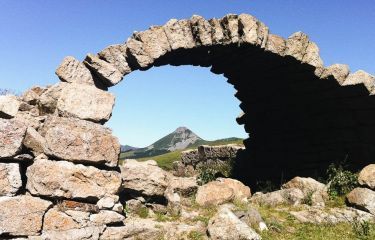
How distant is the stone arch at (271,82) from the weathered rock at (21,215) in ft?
4.96

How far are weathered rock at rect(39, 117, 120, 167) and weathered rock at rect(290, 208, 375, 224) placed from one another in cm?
400

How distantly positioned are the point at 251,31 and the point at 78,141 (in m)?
4.41

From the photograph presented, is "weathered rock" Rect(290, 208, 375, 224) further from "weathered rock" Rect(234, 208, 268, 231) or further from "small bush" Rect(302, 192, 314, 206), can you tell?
"weathered rock" Rect(234, 208, 268, 231)

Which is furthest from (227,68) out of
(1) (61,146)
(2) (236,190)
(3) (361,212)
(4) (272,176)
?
(1) (61,146)

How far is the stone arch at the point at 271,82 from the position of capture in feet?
24.5

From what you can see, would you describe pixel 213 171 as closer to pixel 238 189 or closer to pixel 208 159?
pixel 238 189

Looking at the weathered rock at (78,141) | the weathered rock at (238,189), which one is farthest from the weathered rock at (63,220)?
the weathered rock at (238,189)

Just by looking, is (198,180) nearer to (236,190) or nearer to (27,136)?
(236,190)

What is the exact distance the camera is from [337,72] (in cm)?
892

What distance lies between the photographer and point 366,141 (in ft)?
32.3

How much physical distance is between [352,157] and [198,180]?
4253 mm

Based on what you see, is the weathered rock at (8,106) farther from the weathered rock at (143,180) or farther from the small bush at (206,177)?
the small bush at (206,177)

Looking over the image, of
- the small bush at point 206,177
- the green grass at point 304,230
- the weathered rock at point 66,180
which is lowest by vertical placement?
the green grass at point 304,230

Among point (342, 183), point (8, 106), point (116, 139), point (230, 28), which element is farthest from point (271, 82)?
point (8, 106)
